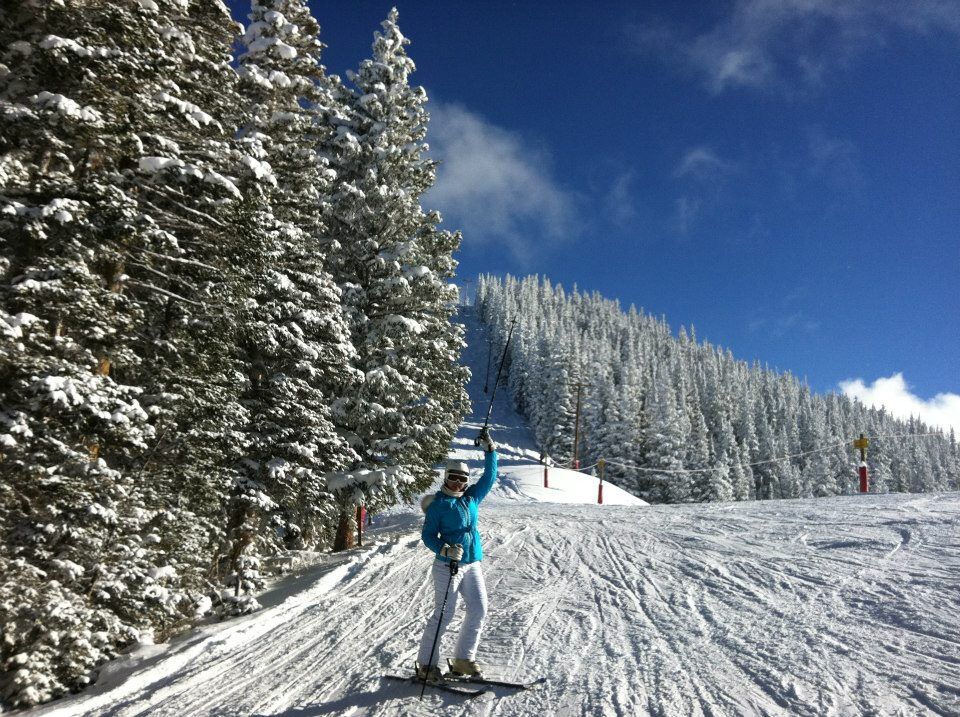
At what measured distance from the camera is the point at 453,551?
488 centimetres

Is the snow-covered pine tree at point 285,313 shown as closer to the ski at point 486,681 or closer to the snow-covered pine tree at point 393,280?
the snow-covered pine tree at point 393,280

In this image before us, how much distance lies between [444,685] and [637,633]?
2.39 meters

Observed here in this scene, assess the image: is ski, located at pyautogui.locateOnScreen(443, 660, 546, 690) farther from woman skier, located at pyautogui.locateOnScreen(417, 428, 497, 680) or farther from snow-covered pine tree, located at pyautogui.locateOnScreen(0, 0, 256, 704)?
snow-covered pine tree, located at pyautogui.locateOnScreen(0, 0, 256, 704)

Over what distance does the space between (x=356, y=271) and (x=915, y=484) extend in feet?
450

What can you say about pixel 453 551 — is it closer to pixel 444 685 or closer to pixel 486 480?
pixel 486 480

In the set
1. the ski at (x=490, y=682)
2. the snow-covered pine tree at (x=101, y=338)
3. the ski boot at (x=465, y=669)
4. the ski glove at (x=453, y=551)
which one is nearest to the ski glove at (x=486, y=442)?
the ski glove at (x=453, y=551)

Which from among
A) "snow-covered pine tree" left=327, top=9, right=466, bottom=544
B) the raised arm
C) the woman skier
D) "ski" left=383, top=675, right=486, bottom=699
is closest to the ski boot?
the woman skier

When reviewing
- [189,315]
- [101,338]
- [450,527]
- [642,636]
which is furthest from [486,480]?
[189,315]

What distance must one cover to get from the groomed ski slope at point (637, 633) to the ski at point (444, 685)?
0.20 ft

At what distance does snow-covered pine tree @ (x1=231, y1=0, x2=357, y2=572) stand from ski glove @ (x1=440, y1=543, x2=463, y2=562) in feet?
20.5

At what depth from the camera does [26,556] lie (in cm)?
644

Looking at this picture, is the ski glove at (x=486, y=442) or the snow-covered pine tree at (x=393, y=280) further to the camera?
the snow-covered pine tree at (x=393, y=280)

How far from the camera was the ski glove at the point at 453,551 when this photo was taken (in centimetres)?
487

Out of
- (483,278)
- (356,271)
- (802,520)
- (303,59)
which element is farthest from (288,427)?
(483,278)
